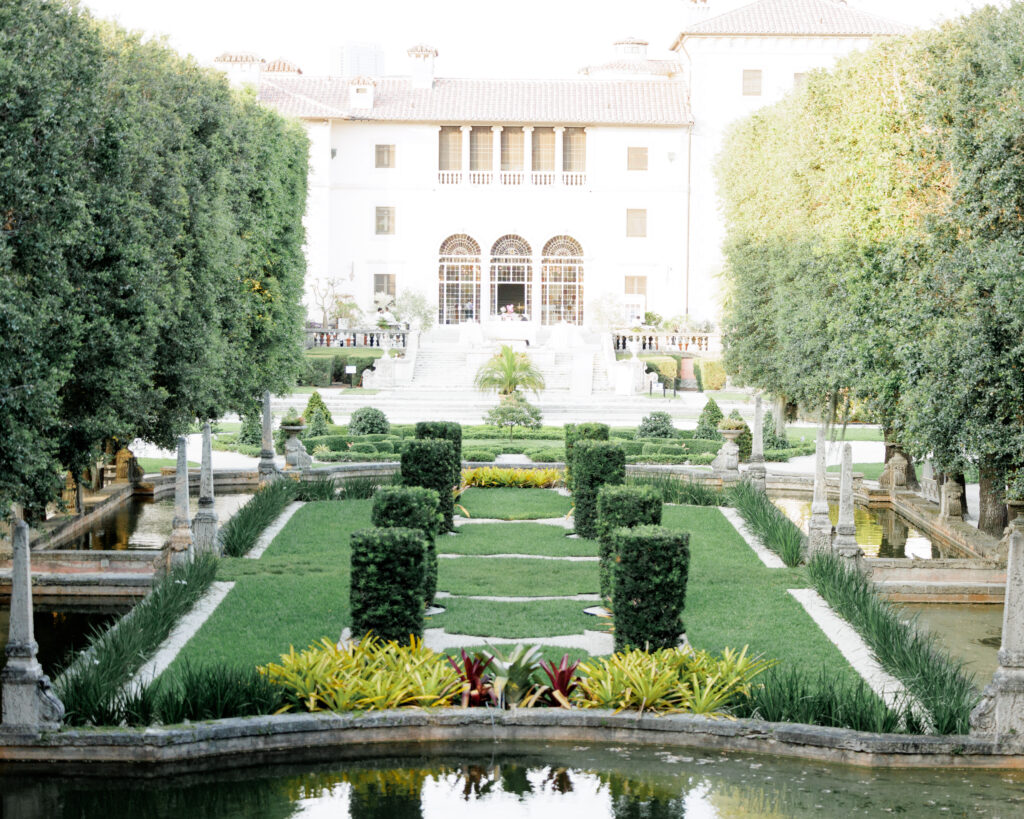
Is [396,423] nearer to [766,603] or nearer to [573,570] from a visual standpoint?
[573,570]

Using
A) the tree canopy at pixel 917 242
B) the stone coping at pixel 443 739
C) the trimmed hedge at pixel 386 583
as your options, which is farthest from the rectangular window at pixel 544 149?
the stone coping at pixel 443 739

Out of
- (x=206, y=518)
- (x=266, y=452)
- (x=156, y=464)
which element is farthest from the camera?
(x=156, y=464)

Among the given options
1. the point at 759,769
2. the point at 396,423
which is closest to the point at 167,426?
the point at 759,769

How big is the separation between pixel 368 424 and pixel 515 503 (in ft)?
24.3

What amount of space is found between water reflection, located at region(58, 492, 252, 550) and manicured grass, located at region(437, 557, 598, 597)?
14.3ft

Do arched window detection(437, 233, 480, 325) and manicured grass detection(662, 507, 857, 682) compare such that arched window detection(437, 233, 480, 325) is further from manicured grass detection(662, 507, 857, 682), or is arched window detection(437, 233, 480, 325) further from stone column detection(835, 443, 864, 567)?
stone column detection(835, 443, 864, 567)

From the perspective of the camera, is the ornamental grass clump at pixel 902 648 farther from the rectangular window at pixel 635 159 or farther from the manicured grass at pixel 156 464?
the rectangular window at pixel 635 159

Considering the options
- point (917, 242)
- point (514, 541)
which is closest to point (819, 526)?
point (917, 242)

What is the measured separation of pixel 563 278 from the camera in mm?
50594

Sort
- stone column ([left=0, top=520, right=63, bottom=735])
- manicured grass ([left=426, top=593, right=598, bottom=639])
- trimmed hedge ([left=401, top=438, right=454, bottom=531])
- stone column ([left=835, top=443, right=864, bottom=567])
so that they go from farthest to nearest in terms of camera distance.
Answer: trimmed hedge ([left=401, top=438, right=454, bottom=531]), stone column ([left=835, top=443, right=864, bottom=567]), manicured grass ([left=426, top=593, right=598, bottom=639]), stone column ([left=0, top=520, right=63, bottom=735])

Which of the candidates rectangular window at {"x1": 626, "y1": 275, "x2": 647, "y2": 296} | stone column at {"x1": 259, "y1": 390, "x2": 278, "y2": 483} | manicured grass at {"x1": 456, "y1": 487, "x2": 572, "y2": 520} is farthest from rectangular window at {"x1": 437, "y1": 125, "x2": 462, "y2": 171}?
manicured grass at {"x1": 456, "y1": 487, "x2": 572, "y2": 520}

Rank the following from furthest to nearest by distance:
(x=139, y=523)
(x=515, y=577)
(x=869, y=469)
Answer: (x=869, y=469) < (x=139, y=523) < (x=515, y=577)

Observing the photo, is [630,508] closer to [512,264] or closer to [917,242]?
[917,242]

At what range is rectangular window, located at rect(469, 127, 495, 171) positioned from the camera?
51.4 m
